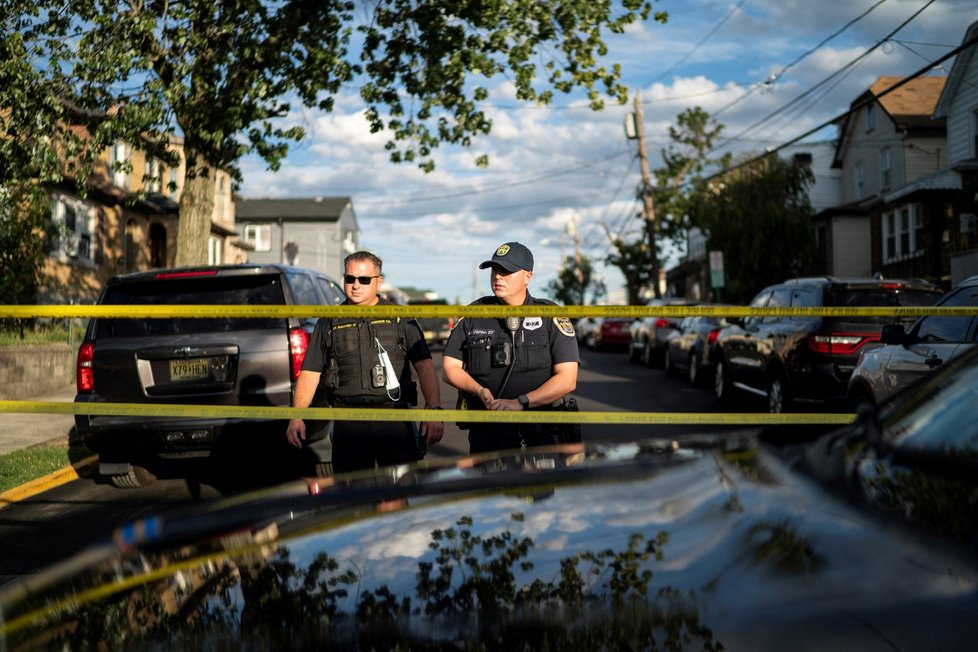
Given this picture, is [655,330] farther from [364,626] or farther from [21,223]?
[364,626]

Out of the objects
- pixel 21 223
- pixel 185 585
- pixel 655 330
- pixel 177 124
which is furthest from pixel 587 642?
pixel 655 330

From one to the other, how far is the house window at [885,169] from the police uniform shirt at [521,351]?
113ft

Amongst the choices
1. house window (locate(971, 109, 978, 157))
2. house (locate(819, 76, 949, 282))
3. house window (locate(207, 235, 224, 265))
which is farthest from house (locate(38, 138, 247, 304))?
house (locate(819, 76, 949, 282))

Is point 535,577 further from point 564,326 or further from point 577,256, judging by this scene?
point 577,256

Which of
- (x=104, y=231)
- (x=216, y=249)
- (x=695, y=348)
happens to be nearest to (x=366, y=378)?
(x=695, y=348)

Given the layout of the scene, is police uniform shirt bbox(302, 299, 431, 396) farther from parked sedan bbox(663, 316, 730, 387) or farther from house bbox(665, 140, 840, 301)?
house bbox(665, 140, 840, 301)

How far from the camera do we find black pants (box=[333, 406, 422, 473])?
487 centimetres

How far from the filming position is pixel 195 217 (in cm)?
1513

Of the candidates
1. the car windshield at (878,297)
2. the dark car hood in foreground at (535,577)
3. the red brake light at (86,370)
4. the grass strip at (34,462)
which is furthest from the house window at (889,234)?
the dark car hood in foreground at (535,577)

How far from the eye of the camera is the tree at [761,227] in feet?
117

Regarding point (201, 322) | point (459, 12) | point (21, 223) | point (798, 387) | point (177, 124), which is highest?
point (459, 12)

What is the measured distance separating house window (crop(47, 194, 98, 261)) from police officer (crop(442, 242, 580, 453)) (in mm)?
24452

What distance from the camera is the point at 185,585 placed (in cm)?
187

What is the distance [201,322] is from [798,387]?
7156mm
